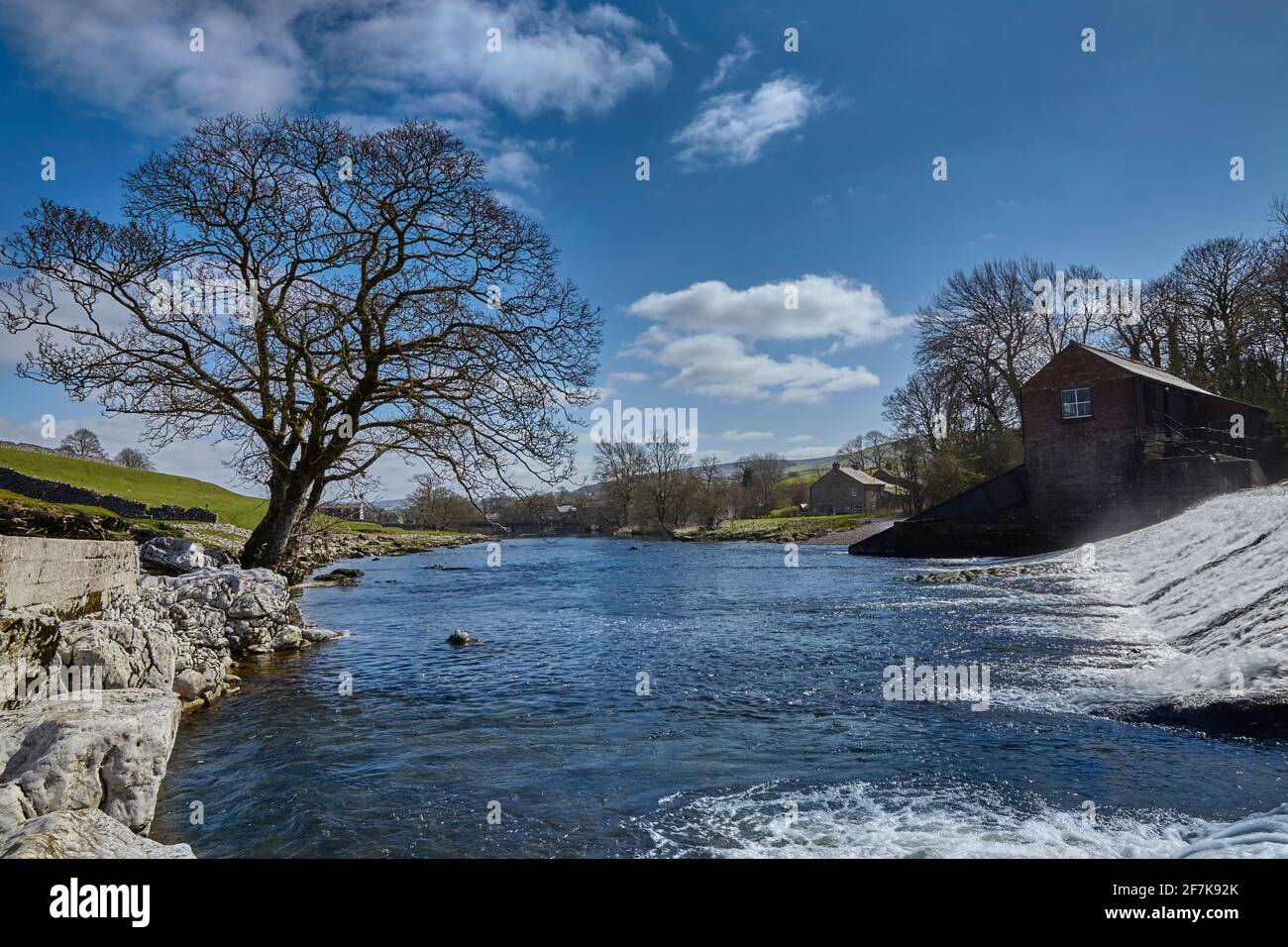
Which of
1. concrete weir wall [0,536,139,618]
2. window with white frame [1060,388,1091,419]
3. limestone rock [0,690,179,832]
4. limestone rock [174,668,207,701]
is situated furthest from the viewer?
window with white frame [1060,388,1091,419]

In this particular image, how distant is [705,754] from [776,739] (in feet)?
3.20

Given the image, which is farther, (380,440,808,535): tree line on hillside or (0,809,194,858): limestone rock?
(380,440,808,535): tree line on hillside

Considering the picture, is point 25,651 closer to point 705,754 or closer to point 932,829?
point 705,754

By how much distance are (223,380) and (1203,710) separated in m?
18.8

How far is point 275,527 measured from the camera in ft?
57.9

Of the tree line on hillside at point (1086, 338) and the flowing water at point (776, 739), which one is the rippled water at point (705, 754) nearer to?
the flowing water at point (776, 739)

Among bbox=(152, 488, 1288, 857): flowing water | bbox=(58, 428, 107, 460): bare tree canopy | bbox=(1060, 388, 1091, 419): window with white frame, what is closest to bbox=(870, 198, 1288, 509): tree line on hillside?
bbox=(1060, 388, 1091, 419): window with white frame

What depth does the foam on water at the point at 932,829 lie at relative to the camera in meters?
5.15

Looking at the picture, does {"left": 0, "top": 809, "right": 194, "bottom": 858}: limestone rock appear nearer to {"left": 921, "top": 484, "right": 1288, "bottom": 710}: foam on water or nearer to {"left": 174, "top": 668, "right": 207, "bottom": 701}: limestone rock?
{"left": 174, "top": 668, "right": 207, "bottom": 701}: limestone rock

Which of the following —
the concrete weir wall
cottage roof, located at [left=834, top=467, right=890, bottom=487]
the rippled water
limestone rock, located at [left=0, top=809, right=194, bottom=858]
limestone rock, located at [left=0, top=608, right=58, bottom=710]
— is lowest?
the rippled water

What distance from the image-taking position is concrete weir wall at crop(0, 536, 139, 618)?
6.68 meters

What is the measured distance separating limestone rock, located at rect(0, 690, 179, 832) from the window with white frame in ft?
119

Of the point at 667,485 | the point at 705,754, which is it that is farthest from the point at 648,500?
the point at 705,754
